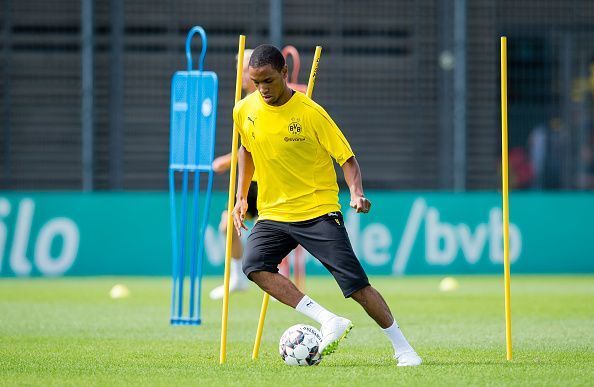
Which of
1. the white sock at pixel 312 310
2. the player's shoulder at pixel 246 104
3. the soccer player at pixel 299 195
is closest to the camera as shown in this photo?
the soccer player at pixel 299 195

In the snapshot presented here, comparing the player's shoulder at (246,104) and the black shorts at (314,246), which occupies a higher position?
the player's shoulder at (246,104)

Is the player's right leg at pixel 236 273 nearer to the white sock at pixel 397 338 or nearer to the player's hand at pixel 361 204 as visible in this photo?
the white sock at pixel 397 338

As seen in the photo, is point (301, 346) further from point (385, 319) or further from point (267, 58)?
point (267, 58)

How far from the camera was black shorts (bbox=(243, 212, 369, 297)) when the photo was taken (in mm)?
7992

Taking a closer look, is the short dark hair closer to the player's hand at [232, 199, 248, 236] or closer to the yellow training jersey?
the yellow training jersey

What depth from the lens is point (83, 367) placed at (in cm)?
815

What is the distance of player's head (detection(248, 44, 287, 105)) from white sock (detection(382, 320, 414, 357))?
5.18 ft

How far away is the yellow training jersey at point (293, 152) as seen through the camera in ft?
26.3

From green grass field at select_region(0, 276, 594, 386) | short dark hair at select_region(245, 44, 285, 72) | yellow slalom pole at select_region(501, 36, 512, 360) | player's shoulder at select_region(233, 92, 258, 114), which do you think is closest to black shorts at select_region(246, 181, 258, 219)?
green grass field at select_region(0, 276, 594, 386)

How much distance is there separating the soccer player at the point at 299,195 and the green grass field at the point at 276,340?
37cm

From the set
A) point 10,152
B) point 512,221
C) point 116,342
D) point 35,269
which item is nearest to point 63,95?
point 10,152

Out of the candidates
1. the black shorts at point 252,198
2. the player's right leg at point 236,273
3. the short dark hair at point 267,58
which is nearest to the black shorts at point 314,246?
the short dark hair at point 267,58

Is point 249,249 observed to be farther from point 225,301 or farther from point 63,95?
point 63,95

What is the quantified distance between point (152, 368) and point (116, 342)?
1.84 meters
